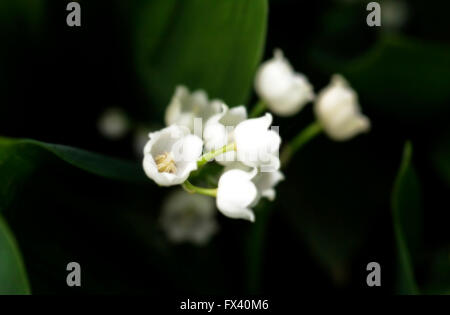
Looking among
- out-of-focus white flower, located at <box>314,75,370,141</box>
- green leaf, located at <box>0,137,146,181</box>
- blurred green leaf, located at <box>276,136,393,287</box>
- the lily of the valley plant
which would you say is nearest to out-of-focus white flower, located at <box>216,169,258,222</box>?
the lily of the valley plant

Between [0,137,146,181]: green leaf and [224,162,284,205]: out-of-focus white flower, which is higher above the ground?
[0,137,146,181]: green leaf

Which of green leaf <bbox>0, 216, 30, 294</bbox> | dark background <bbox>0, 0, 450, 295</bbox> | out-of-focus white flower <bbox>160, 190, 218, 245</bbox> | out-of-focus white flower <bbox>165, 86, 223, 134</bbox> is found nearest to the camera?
green leaf <bbox>0, 216, 30, 294</bbox>

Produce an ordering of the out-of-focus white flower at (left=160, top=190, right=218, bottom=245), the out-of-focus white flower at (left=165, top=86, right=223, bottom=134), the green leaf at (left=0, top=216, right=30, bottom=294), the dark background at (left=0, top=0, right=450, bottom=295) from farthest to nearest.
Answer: the out-of-focus white flower at (left=160, top=190, right=218, bottom=245) → the dark background at (left=0, top=0, right=450, bottom=295) → the out-of-focus white flower at (left=165, top=86, right=223, bottom=134) → the green leaf at (left=0, top=216, right=30, bottom=294)

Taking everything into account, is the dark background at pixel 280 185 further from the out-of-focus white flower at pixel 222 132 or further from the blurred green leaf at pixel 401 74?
the out-of-focus white flower at pixel 222 132

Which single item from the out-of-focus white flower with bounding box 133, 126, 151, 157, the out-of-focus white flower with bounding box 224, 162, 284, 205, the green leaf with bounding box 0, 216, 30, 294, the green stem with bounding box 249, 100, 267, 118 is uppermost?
the out-of-focus white flower with bounding box 133, 126, 151, 157

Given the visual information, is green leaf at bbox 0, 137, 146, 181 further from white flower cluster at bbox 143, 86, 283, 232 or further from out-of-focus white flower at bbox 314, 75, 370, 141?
out-of-focus white flower at bbox 314, 75, 370, 141
